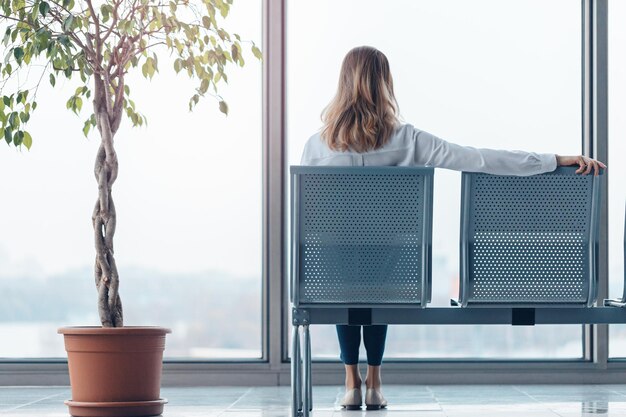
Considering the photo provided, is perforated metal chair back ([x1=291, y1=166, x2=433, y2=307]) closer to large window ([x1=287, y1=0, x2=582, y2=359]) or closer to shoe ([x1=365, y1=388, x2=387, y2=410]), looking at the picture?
shoe ([x1=365, y1=388, x2=387, y2=410])

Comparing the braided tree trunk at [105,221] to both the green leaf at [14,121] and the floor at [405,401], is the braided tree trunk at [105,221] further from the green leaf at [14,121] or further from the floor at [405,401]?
the floor at [405,401]

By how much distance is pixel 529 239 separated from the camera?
2.79m

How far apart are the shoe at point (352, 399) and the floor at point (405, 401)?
1.8 inches

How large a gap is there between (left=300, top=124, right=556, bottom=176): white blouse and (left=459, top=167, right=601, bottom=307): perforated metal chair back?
0.12ft

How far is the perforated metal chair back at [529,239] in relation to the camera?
9.09 ft

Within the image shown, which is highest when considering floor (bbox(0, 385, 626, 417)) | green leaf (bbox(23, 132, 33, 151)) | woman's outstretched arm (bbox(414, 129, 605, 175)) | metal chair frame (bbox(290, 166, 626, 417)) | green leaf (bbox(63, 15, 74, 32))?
green leaf (bbox(63, 15, 74, 32))

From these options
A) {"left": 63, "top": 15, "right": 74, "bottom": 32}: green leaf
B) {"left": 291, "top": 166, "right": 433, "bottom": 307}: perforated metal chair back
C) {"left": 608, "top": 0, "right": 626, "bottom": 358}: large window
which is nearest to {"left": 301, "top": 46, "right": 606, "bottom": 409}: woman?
{"left": 291, "top": 166, "right": 433, "bottom": 307}: perforated metal chair back

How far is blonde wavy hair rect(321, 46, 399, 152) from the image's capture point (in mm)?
3246

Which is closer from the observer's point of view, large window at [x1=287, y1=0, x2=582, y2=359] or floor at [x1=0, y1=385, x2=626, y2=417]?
floor at [x1=0, y1=385, x2=626, y2=417]

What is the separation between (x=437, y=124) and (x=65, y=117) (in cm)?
182

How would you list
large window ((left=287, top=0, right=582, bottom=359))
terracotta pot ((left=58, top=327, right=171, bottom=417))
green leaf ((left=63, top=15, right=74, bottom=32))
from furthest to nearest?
large window ((left=287, top=0, right=582, bottom=359)), terracotta pot ((left=58, top=327, right=171, bottom=417)), green leaf ((left=63, top=15, right=74, bottom=32))

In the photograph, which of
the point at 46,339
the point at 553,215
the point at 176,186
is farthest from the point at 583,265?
the point at 46,339

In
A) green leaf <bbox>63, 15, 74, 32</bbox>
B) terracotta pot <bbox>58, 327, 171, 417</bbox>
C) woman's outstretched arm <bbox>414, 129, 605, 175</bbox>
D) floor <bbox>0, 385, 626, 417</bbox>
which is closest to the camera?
woman's outstretched arm <bbox>414, 129, 605, 175</bbox>

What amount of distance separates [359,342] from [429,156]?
2.61ft
